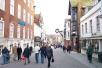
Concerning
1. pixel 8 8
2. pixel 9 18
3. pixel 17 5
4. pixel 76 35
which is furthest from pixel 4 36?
pixel 76 35

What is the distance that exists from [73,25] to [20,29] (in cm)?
1227

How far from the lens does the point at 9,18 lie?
18047 millimetres

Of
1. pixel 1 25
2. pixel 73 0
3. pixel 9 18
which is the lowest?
pixel 1 25

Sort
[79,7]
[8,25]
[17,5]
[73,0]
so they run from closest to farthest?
[8,25], [17,5], [79,7], [73,0]

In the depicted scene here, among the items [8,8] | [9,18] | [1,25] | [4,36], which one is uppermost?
[8,8]

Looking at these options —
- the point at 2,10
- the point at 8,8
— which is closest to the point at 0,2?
the point at 2,10

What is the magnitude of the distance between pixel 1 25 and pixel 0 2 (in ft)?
9.27

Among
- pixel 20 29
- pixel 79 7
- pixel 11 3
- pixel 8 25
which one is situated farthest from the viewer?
pixel 79 7

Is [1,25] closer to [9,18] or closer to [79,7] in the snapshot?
[9,18]

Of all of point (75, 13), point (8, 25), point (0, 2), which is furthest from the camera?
point (75, 13)

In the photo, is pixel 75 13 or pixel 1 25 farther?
pixel 75 13

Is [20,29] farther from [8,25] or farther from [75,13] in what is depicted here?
[75,13]

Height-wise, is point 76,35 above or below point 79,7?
below

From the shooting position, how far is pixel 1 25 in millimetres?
15961
